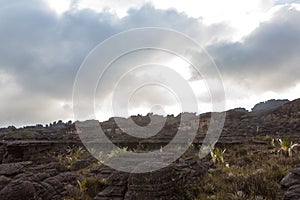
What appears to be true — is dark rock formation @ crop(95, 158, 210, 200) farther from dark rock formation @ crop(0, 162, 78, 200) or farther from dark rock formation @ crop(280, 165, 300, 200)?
dark rock formation @ crop(280, 165, 300, 200)

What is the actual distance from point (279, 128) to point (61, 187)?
1524 inches

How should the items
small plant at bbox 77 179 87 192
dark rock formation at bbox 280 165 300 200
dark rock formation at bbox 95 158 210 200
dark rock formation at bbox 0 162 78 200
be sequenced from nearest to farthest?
1. dark rock formation at bbox 280 165 300 200
2. dark rock formation at bbox 95 158 210 200
3. dark rock formation at bbox 0 162 78 200
4. small plant at bbox 77 179 87 192

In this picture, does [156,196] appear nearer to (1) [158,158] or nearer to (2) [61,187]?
(1) [158,158]

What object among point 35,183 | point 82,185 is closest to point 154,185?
point 82,185

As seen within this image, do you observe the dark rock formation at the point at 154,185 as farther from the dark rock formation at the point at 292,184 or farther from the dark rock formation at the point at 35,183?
the dark rock formation at the point at 292,184

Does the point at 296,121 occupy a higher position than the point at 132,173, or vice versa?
the point at 296,121

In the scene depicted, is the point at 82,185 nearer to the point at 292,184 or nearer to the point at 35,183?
the point at 35,183

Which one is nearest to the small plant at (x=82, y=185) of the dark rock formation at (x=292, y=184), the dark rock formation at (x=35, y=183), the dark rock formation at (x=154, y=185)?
the dark rock formation at (x=35, y=183)

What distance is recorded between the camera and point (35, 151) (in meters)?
35.0

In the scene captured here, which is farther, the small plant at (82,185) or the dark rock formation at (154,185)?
the small plant at (82,185)

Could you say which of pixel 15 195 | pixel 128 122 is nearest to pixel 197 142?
pixel 15 195

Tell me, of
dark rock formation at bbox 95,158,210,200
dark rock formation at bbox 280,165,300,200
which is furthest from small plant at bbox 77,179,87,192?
dark rock formation at bbox 280,165,300,200

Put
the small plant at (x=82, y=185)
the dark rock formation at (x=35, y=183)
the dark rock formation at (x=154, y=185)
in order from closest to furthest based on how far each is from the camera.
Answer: the dark rock formation at (x=154, y=185), the dark rock formation at (x=35, y=183), the small plant at (x=82, y=185)

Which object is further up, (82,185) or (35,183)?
(35,183)
